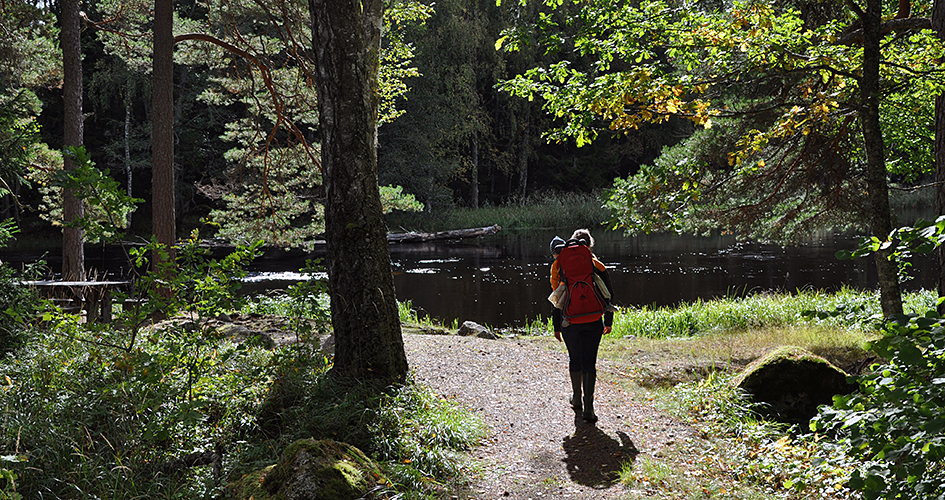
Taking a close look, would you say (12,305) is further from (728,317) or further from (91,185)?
(728,317)

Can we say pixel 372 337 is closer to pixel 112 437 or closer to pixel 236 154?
pixel 112 437

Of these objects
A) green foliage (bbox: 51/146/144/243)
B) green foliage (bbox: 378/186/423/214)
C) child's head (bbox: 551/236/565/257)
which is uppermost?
green foliage (bbox: 378/186/423/214)

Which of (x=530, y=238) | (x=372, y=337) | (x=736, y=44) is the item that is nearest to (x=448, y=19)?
(x=530, y=238)

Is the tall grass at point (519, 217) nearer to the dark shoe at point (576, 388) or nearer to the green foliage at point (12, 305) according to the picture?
the green foliage at point (12, 305)

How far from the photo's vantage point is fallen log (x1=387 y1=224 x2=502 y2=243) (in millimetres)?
26922

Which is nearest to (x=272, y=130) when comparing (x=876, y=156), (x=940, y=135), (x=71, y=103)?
(x=71, y=103)

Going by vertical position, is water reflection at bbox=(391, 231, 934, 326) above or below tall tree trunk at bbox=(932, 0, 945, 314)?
below

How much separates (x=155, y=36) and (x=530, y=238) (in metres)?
19.8

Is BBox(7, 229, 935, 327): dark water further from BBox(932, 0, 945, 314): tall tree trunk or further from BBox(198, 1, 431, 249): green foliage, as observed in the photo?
BBox(932, 0, 945, 314): tall tree trunk

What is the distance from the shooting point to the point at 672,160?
971 centimetres

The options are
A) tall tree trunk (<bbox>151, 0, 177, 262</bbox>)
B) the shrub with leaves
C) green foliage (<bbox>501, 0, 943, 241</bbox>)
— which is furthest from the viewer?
tall tree trunk (<bbox>151, 0, 177, 262</bbox>)

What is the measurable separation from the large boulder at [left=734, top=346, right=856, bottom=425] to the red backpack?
5.11 ft

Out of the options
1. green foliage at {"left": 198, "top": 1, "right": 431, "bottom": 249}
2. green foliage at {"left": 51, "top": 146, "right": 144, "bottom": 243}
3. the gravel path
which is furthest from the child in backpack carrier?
green foliage at {"left": 198, "top": 1, "right": 431, "bottom": 249}

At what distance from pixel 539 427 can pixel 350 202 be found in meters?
2.36
